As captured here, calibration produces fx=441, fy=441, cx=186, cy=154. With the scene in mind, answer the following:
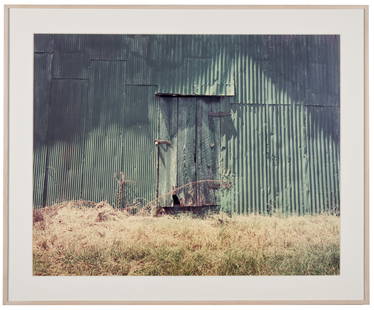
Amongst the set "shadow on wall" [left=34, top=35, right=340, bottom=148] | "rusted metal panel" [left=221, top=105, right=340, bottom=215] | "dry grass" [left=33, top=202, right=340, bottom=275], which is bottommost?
"dry grass" [left=33, top=202, right=340, bottom=275]

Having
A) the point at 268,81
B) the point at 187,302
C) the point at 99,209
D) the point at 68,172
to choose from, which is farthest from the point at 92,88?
the point at 187,302

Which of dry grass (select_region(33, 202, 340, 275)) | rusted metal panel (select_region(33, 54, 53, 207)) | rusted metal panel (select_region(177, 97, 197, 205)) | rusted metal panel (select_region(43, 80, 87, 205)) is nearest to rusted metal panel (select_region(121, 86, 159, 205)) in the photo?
rusted metal panel (select_region(177, 97, 197, 205))

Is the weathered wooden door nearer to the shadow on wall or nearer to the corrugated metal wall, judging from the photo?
the corrugated metal wall

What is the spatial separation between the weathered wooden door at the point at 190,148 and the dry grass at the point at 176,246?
1.47 feet

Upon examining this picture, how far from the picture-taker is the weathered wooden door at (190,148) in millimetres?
4836

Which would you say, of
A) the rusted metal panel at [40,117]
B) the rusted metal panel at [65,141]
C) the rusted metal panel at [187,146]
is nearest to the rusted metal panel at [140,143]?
the rusted metal panel at [187,146]

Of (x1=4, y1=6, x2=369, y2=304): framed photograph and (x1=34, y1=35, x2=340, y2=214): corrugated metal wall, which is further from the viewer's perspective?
(x1=34, y1=35, x2=340, y2=214): corrugated metal wall

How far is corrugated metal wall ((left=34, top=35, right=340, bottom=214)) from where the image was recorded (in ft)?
15.2

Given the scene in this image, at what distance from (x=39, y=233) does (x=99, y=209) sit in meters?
0.65

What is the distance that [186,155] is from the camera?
16.2 ft

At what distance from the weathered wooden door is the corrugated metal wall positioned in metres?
0.01

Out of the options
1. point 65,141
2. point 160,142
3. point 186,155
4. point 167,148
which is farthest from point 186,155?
point 65,141
